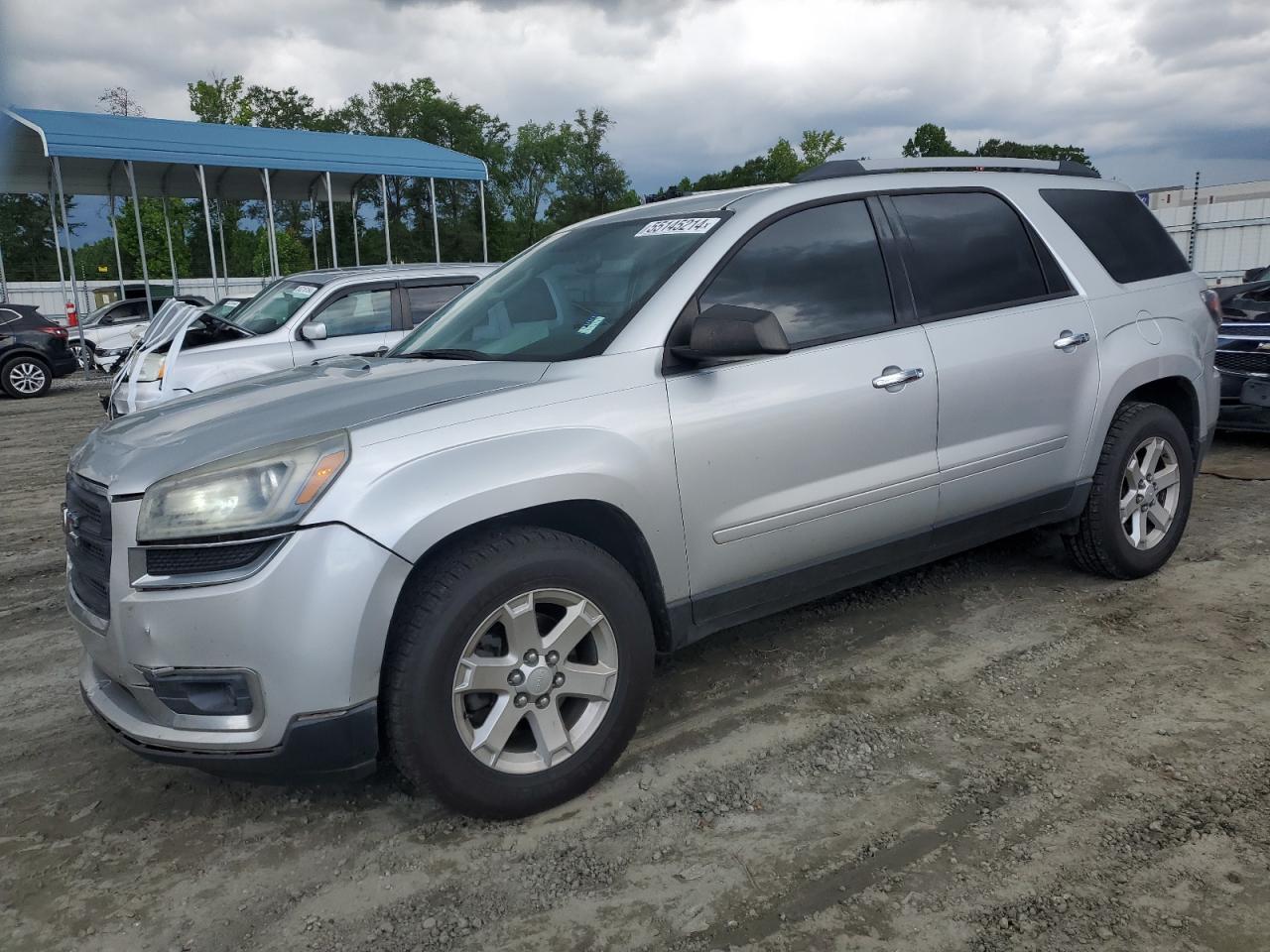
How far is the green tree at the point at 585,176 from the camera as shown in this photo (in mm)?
68438

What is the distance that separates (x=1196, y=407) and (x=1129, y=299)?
70cm

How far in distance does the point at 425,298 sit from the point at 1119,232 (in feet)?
20.9

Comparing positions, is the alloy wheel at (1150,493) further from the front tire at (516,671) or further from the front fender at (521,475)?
the front tire at (516,671)

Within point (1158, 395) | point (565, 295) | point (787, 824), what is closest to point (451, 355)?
point (565, 295)

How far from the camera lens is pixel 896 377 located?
3.45m

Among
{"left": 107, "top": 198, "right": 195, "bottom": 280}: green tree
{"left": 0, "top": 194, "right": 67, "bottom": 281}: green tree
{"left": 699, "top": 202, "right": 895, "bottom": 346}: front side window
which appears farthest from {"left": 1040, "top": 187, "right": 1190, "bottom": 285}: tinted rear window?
{"left": 107, "top": 198, "right": 195, "bottom": 280}: green tree

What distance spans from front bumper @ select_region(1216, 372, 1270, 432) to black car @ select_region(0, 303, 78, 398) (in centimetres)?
1715

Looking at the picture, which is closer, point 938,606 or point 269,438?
point 269,438

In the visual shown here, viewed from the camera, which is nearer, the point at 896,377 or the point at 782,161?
the point at 896,377

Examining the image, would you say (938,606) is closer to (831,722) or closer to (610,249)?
(831,722)

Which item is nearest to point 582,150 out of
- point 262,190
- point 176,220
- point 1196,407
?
point 176,220

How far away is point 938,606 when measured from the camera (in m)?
4.32

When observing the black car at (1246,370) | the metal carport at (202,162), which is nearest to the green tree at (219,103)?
the metal carport at (202,162)

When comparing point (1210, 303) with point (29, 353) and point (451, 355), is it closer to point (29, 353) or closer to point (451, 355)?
point (451, 355)
